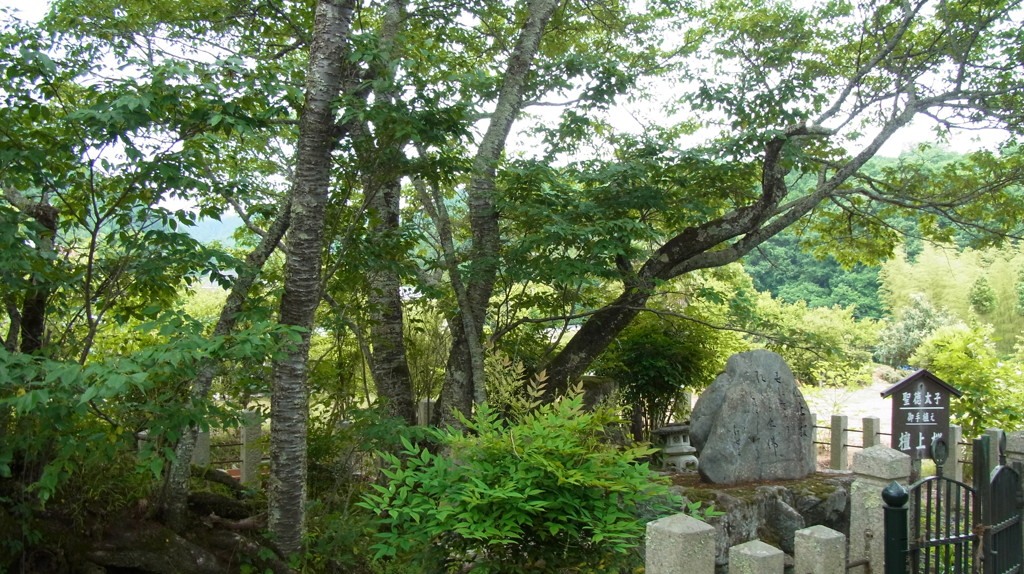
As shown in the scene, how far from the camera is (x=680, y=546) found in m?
2.91

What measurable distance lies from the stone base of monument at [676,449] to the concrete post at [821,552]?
5696mm

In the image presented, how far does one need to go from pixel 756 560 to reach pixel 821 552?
486 millimetres

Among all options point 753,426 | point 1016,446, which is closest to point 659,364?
point 753,426

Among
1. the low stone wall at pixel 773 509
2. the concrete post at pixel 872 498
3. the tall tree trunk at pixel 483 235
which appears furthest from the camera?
the tall tree trunk at pixel 483 235

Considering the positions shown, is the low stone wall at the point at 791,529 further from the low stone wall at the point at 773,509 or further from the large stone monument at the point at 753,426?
the large stone monument at the point at 753,426

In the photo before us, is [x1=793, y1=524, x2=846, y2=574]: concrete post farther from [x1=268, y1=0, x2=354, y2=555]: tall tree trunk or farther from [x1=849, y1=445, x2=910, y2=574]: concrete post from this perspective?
[x1=268, y1=0, x2=354, y2=555]: tall tree trunk

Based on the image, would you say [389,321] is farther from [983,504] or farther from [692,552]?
[983,504]

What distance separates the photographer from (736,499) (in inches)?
250

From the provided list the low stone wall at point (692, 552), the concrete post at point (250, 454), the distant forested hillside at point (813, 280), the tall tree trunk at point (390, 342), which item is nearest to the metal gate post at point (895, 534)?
the low stone wall at point (692, 552)

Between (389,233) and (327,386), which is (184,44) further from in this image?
(327,386)

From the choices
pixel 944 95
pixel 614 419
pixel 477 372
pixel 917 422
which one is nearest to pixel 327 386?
pixel 477 372

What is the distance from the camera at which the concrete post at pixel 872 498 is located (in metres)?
4.05

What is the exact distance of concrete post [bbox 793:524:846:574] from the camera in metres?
3.35

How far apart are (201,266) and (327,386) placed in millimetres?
2107
